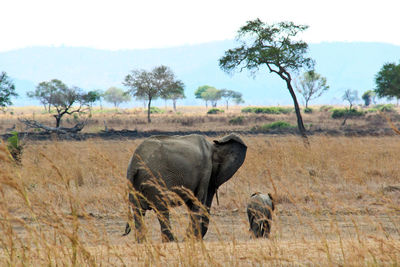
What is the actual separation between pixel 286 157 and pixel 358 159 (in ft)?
6.73

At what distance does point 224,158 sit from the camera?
7547 millimetres

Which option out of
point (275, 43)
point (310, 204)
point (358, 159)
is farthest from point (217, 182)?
point (275, 43)

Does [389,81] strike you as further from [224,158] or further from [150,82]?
[224,158]

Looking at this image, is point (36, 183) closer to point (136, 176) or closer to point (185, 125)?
point (136, 176)

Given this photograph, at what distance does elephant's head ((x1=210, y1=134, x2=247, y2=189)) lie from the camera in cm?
752

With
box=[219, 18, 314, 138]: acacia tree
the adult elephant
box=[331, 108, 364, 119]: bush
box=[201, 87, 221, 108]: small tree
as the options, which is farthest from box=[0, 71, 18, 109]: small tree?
box=[201, 87, 221, 108]: small tree

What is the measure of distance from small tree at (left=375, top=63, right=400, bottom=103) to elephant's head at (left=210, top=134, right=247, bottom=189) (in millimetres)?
38805

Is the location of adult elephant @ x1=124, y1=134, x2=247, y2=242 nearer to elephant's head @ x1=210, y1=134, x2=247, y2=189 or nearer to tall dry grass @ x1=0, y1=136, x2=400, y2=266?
elephant's head @ x1=210, y1=134, x2=247, y2=189

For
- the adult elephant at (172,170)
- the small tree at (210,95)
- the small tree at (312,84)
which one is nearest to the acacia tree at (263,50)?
the adult elephant at (172,170)

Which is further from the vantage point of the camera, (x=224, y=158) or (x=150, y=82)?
(x=150, y=82)

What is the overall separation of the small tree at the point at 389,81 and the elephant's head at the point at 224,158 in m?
38.8

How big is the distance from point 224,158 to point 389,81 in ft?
131

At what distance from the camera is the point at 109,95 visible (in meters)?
164

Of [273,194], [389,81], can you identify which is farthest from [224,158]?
[389,81]
